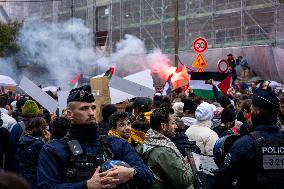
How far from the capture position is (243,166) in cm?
400

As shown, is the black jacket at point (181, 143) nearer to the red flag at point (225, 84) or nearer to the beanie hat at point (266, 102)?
the beanie hat at point (266, 102)

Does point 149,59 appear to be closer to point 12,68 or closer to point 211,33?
point 211,33

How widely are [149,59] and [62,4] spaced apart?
37.8 feet

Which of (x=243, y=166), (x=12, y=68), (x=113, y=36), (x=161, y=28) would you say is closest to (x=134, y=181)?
(x=243, y=166)

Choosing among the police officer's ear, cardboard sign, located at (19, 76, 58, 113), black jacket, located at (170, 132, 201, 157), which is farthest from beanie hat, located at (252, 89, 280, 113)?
cardboard sign, located at (19, 76, 58, 113)

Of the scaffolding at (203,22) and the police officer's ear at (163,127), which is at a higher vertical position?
the scaffolding at (203,22)

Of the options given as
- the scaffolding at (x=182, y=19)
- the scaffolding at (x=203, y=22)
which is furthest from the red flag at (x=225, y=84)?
the scaffolding at (x=203, y=22)

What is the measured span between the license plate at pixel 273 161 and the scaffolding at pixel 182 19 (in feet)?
63.9

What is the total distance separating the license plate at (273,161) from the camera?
3963 millimetres

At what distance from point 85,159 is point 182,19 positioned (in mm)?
25442

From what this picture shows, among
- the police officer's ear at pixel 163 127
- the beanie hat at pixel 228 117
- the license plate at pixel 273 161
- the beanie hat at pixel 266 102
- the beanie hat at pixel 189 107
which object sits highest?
the beanie hat at pixel 266 102

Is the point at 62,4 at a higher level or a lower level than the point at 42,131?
higher

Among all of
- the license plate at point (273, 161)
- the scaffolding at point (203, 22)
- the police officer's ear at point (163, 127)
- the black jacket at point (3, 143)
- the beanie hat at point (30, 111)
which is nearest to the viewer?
the license plate at point (273, 161)

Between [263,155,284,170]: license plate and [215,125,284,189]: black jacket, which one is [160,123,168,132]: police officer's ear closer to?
[215,125,284,189]: black jacket
